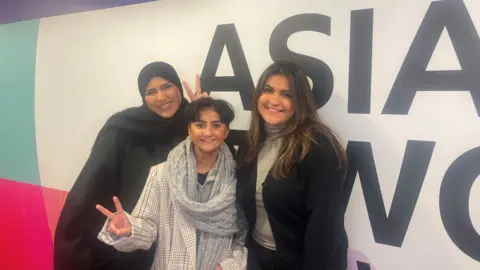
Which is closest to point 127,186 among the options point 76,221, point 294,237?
point 76,221

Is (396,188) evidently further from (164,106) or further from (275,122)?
(164,106)

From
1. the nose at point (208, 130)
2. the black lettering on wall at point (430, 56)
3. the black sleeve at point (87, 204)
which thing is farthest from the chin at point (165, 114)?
the black lettering on wall at point (430, 56)

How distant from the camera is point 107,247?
179 centimetres

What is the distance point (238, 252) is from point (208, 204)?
236mm

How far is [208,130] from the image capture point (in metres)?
1.42

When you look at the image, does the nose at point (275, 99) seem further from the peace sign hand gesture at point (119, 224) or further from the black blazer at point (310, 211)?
the peace sign hand gesture at point (119, 224)

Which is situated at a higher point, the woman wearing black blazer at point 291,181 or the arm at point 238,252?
the woman wearing black blazer at point 291,181

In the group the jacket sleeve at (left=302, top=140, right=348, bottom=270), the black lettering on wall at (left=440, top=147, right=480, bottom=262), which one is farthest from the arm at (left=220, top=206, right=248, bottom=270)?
the black lettering on wall at (left=440, top=147, right=480, bottom=262)

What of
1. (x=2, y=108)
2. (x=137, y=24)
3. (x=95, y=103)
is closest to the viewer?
(x=137, y=24)

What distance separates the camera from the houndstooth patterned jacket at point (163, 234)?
1.44 metres

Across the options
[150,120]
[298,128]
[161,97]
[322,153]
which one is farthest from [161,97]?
[322,153]

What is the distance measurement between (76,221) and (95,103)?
2.21 ft

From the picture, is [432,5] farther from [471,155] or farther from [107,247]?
[107,247]

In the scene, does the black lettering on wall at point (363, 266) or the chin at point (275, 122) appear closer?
the chin at point (275, 122)
